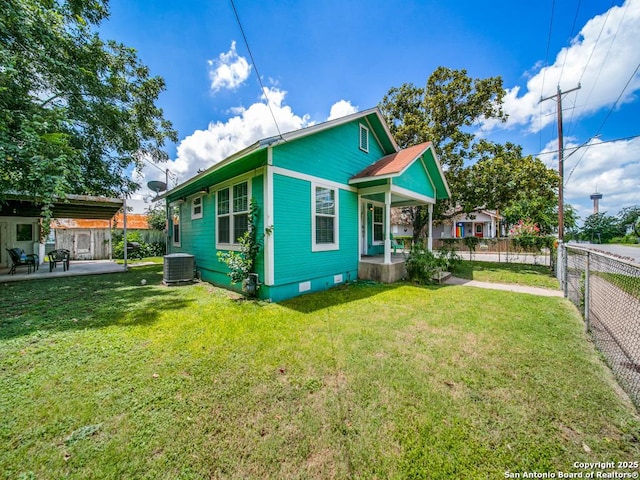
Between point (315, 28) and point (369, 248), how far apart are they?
7.51m

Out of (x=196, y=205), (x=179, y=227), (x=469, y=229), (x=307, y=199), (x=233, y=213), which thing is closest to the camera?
(x=307, y=199)

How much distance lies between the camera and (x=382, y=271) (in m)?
8.04

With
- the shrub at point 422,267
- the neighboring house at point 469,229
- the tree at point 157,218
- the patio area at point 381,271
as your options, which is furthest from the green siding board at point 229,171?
the neighboring house at point 469,229

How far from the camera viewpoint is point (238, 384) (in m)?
2.72

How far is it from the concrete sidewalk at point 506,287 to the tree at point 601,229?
45327mm

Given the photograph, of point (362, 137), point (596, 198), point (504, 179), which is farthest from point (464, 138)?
point (596, 198)

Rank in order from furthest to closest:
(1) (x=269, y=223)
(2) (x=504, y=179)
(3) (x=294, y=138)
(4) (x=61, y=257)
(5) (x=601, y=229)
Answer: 1. (5) (x=601, y=229)
2. (2) (x=504, y=179)
3. (4) (x=61, y=257)
4. (3) (x=294, y=138)
5. (1) (x=269, y=223)

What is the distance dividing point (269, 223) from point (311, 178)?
Answer: 1.91m

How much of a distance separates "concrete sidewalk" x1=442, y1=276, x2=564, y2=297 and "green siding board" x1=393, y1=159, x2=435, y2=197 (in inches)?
137

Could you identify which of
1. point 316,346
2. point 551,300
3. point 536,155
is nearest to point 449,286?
point 551,300

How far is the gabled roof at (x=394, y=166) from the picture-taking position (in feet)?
24.0

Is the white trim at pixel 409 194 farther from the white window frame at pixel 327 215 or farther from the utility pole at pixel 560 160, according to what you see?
the utility pole at pixel 560 160

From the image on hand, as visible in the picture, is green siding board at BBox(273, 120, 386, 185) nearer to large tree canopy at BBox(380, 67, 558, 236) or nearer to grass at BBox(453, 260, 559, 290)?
grass at BBox(453, 260, 559, 290)

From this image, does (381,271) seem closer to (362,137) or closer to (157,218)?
(362,137)
